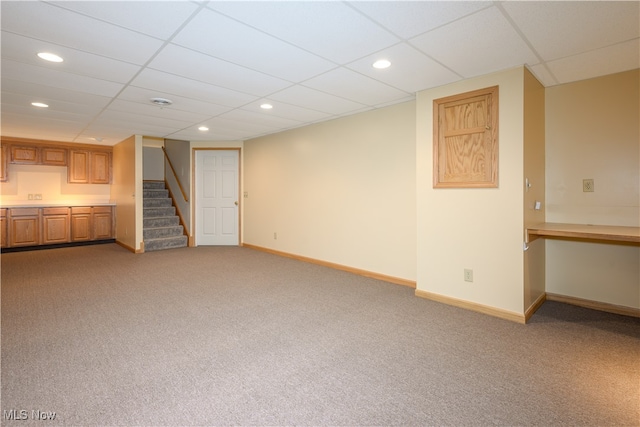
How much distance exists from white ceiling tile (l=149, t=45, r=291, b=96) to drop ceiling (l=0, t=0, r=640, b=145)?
0.02 metres

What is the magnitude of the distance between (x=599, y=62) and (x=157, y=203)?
27.4ft

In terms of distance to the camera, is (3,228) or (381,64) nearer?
(381,64)

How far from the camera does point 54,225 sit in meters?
6.73

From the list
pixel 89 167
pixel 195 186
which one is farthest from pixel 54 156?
pixel 195 186

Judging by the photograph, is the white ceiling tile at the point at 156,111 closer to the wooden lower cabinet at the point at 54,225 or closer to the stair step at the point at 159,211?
the stair step at the point at 159,211

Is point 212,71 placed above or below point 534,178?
above

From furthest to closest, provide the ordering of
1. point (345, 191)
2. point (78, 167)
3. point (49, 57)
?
point (78, 167) → point (345, 191) → point (49, 57)

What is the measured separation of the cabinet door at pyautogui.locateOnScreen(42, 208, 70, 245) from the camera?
662 centimetres

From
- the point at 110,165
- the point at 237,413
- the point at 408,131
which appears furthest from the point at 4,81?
the point at 110,165

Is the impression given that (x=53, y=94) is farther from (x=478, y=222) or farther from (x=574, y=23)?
(x=574, y=23)

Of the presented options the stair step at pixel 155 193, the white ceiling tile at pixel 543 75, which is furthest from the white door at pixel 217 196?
the white ceiling tile at pixel 543 75

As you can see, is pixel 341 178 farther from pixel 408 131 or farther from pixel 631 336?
pixel 631 336

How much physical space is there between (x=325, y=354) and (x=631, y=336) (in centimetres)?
254
